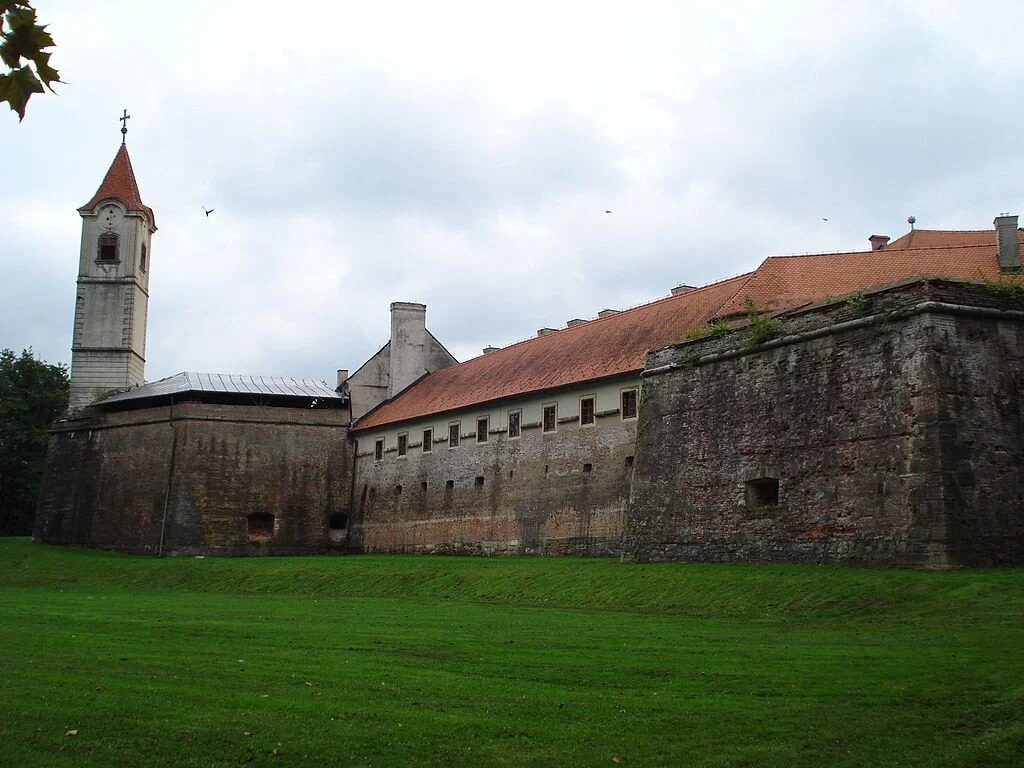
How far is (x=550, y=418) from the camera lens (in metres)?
37.4

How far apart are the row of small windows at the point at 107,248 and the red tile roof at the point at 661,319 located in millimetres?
15698

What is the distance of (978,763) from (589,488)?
25101 mm

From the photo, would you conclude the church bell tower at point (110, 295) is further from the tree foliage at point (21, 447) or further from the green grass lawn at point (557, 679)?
the green grass lawn at point (557, 679)

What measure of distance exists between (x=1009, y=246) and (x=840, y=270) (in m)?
4.46

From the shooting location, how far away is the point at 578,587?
1024 inches

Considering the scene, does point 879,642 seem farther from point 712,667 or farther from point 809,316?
point 809,316

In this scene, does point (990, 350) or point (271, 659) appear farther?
point (990, 350)

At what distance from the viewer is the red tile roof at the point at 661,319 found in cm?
2877

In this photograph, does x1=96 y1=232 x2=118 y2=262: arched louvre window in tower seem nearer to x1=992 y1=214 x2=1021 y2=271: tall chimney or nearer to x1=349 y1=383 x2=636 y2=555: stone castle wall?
x1=349 y1=383 x2=636 y2=555: stone castle wall

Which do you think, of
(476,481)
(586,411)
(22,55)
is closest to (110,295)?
(476,481)

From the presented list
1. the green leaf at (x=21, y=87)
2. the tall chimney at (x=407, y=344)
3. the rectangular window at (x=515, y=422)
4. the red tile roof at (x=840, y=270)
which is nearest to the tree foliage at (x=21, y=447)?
the tall chimney at (x=407, y=344)

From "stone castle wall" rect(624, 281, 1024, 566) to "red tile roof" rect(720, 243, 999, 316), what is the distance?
7.80 feet

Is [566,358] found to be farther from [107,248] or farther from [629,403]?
[107,248]

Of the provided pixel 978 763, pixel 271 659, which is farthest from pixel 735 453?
pixel 978 763
